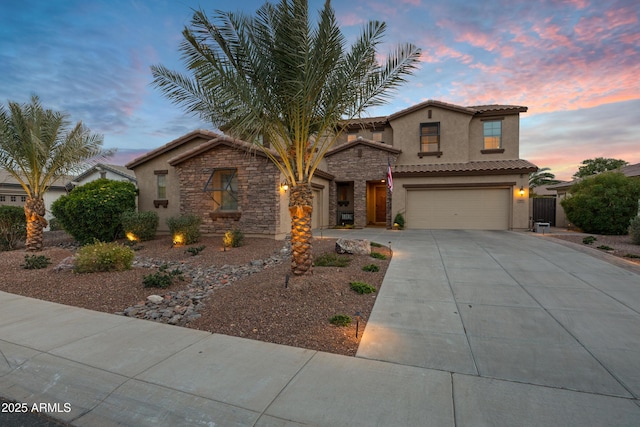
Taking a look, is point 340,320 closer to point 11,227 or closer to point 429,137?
point 11,227

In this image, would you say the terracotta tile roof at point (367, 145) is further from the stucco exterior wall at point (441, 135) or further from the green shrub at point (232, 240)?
the green shrub at point (232, 240)

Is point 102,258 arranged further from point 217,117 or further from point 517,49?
point 517,49

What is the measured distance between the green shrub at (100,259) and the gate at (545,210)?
23.1 meters

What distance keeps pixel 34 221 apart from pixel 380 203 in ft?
61.0

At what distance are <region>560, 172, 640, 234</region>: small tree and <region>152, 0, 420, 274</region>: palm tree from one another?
1472cm

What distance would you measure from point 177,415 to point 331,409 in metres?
1.32

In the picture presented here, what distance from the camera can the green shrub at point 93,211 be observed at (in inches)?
492

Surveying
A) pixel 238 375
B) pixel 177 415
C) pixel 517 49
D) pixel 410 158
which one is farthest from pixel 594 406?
pixel 410 158

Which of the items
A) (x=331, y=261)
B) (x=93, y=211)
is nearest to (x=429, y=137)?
(x=331, y=261)

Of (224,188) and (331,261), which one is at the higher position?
(224,188)

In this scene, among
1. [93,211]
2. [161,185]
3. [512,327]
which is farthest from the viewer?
[161,185]

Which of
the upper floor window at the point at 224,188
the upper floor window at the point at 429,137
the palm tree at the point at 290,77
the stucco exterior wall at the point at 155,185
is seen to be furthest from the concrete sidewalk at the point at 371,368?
the upper floor window at the point at 429,137

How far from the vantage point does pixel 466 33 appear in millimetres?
9977

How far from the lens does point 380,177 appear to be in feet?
59.9
